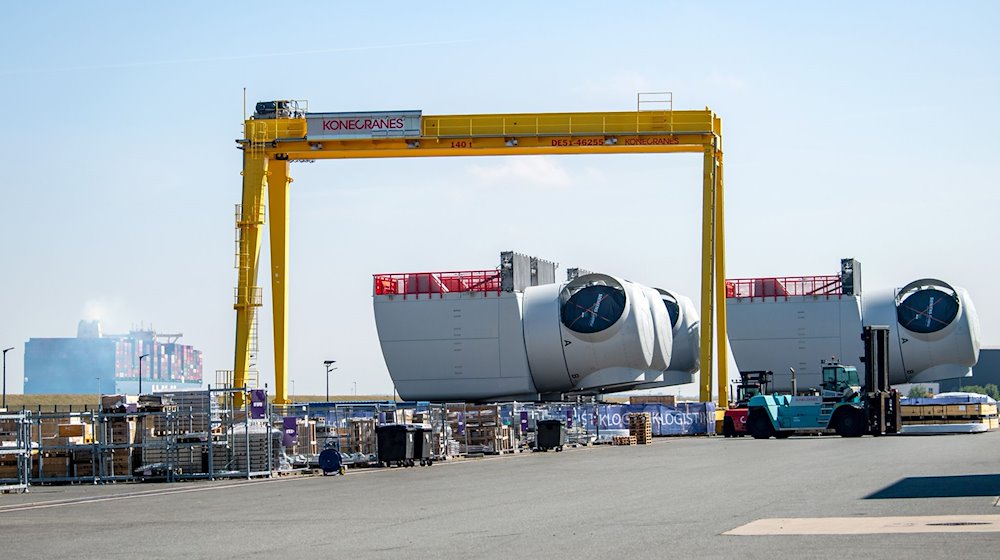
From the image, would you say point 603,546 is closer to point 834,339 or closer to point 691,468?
point 691,468

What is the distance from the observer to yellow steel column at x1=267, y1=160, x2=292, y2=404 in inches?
2173

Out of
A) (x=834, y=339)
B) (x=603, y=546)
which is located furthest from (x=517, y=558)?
(x=834, y=339)

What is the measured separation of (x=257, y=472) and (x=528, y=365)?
3038 centimetres

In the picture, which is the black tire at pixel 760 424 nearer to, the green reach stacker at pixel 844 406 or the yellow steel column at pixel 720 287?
the green reach stacker at pixel 844 406

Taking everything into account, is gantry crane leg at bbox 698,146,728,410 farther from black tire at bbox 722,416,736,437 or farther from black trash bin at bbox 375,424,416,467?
black trash bin at bbox 375,424,416,467

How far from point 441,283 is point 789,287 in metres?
18.3

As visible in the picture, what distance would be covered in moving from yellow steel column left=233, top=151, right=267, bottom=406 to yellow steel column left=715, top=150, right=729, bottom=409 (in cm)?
1893

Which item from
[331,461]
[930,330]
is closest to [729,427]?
[930,330]

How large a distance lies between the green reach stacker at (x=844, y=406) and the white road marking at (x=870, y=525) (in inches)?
1089

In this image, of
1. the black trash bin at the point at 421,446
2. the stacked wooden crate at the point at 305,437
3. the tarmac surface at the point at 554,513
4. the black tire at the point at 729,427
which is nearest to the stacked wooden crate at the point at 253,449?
the tarmac surface at the point at 554,513

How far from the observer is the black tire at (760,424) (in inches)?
1818

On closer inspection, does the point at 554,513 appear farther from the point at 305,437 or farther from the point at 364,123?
the point at 364,123

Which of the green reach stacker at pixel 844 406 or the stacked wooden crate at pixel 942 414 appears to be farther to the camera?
the stacked wooden crate at pixel 942 414

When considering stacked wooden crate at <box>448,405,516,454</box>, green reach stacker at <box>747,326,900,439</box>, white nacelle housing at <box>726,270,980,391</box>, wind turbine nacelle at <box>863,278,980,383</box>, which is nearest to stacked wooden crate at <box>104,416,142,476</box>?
stacked wooden crate at <box>448,405,516,454</box>
